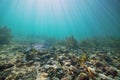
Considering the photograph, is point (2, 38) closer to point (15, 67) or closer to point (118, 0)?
point (15, 67)

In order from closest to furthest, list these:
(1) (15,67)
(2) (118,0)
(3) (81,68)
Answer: (3) (81,68) → (1) (15,67) → (2) (118,0)

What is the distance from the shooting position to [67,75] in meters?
4.47

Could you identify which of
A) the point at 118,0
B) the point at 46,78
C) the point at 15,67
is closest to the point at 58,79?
the point at 46,78

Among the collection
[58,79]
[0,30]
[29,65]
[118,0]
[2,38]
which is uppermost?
[118,0]

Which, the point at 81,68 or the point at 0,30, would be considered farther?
the point at 0,30

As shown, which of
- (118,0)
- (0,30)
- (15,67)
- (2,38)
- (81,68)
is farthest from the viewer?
(118,0)

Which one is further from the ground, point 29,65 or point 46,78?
point 29,65

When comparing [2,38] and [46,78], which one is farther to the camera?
[2,38]

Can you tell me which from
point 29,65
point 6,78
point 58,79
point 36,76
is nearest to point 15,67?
point 29,65

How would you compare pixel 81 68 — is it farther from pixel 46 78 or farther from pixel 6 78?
pixel 6 78

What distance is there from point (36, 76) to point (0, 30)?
13.2 meters

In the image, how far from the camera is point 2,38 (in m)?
13.1

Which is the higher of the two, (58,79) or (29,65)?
(29,65)

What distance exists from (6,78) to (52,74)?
1638 millimetres
